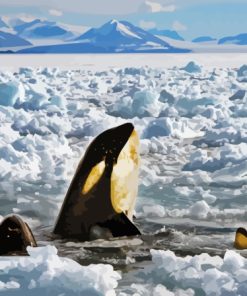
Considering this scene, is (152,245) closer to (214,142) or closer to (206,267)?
(206,267)

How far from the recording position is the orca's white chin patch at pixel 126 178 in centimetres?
586

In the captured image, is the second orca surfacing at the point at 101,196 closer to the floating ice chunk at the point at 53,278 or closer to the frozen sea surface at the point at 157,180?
the frozen sea surface at the point at 157,180

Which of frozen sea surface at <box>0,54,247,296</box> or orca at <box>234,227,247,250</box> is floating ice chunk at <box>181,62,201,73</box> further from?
orca at <box>234,227,247,250</box>

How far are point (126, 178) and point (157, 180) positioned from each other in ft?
8.06

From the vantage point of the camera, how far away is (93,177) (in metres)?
5.82

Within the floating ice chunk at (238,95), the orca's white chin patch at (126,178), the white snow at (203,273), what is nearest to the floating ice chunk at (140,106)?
the floating ice chunk at (238,95)

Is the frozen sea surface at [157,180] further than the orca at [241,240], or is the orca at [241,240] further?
the orca at [241,240]

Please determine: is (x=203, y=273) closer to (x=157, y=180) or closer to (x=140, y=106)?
(x=157, y=180)

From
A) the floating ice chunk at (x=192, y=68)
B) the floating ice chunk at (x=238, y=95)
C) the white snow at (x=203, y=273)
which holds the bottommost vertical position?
the floating ice chunk at (x=238, y=95)

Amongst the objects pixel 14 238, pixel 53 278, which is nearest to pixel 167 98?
pixel 14 238

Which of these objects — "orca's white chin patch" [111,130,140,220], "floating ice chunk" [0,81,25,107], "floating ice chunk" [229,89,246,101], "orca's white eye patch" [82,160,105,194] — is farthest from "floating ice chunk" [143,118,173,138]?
"orca's white eye patch" [82,160,105,194]

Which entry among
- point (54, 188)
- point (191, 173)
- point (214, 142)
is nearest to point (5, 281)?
point (54, 188)

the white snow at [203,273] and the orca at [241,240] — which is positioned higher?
the white snow at [203,273]

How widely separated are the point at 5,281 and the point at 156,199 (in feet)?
11.0
